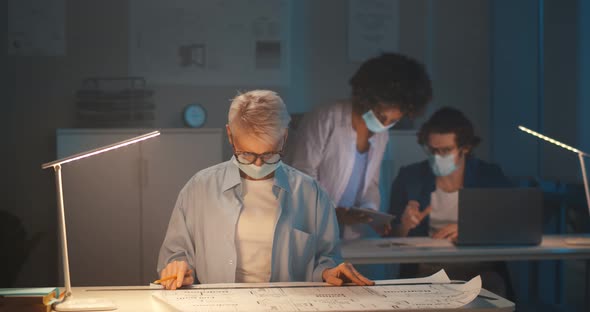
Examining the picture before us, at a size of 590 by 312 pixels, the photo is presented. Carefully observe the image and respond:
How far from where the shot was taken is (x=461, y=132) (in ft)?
14.1

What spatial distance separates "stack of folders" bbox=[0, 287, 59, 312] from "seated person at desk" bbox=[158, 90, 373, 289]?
401 mm

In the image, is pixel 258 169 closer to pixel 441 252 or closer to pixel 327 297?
pixel 327 297

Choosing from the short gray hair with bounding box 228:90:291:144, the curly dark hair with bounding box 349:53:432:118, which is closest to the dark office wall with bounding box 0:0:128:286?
the curly dark hair with bounding box 349:53:432:118

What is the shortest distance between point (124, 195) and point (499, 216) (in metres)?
2.33

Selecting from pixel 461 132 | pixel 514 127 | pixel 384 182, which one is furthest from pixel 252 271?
pixel 514 127

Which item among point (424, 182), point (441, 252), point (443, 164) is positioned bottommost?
point (441, 252)

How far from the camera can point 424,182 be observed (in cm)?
435

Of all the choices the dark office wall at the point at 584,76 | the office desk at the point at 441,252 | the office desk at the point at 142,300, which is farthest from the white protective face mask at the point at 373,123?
the office desk at the point at 142,300

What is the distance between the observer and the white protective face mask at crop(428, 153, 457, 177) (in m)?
4.29

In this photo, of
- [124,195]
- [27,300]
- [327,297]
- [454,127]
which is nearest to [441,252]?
[454,127]

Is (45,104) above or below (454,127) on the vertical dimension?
above

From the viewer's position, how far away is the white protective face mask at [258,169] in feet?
8.19

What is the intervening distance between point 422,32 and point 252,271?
3440 millimetres

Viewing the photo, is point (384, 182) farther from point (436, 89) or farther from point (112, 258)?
point (112, 258)
